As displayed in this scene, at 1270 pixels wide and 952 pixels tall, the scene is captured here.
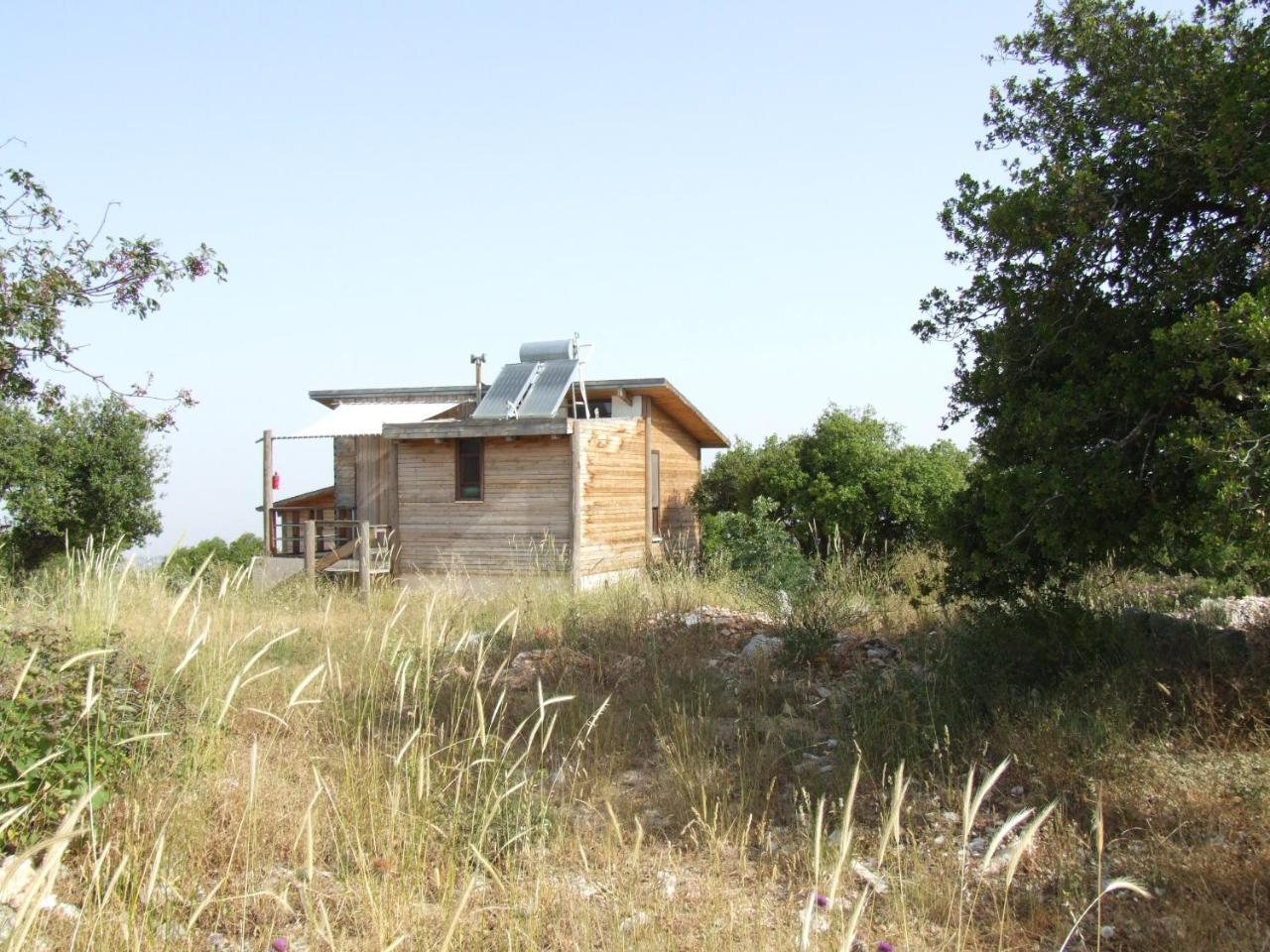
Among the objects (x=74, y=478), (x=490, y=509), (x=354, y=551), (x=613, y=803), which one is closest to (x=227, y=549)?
(x=74, y=478)

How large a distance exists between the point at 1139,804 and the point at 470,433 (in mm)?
15238

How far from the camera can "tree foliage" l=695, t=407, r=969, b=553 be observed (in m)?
19.3

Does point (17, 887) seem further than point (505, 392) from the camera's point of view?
No

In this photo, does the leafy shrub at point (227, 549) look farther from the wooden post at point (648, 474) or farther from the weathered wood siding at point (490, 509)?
the wooden post at point (648, 474)

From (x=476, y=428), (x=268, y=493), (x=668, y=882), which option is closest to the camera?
(x=668, y=882)

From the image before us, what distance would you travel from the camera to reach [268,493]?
20.7 m

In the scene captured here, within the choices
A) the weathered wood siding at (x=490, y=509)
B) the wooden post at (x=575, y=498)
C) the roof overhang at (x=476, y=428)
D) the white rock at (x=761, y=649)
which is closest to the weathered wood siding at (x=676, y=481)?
the wooden post at (x=575, y=498)

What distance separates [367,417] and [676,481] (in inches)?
332

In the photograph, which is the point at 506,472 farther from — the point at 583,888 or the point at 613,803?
the point at 583,888

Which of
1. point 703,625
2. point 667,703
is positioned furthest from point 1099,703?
point 703,625

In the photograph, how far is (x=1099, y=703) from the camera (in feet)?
21.0

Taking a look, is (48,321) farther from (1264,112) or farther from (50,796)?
(1264,112)

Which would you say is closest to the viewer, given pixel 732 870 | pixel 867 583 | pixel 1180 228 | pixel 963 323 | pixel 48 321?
pixel 732 870

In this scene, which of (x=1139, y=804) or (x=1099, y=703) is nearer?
(x=1139, y=804)
